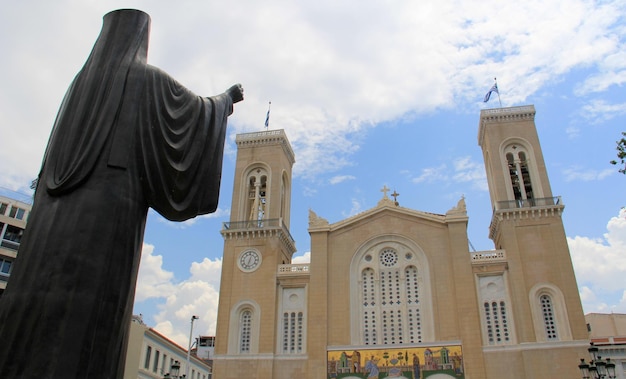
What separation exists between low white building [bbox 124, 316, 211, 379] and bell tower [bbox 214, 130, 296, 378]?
365 centimetres

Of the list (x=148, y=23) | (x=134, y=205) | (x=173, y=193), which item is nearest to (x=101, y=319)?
(x=134, y=205)

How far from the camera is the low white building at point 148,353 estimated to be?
92.4ft

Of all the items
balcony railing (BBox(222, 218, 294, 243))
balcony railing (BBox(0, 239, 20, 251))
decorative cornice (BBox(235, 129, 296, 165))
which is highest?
decorative cornice (BBox(235, 129, 296, 165))

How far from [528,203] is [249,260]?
16770 mm

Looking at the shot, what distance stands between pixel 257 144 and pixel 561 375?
75.6 feet

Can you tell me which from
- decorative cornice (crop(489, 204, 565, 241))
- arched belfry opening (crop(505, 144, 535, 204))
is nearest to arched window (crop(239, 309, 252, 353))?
decorative cornice (crop(489, 204, 565, 241))

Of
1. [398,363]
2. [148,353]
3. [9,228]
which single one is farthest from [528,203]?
[9,228]

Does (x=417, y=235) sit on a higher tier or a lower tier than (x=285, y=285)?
higher

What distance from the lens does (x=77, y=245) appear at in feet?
14.2

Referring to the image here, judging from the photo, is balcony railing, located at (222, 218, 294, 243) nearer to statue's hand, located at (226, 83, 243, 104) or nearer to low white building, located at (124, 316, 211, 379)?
low white building, located at (124, 316, 211, 379)

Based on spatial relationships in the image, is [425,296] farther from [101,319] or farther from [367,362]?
[101,319]

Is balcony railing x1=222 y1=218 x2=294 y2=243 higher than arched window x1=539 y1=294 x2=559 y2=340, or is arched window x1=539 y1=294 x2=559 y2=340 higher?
balcony railing x1=222 y1=218 x2=294 y2=243

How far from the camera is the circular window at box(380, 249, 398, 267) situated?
31.5 m

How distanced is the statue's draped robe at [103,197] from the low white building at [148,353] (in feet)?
75.4
